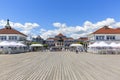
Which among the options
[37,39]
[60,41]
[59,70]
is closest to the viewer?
[59,70]

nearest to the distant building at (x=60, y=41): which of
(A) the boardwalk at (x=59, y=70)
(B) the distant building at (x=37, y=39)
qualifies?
(B) the distant building at (x=37, y=39)

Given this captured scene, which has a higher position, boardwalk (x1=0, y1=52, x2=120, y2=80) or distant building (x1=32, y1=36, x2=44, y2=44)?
distant building (x1=32, y1=36, x2=44, y2=44)

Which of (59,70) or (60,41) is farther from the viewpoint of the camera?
(60,41)

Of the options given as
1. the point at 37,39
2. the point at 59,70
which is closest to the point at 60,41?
the point at 37,39

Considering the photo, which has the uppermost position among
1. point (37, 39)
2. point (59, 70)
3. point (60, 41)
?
point (37, 39)

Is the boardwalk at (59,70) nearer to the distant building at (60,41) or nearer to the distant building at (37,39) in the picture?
the distant building at (60,41)

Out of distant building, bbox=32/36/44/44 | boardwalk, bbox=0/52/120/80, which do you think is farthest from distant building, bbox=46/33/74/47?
boardwalk, bbox=0/52/120/80

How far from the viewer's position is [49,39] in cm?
16400

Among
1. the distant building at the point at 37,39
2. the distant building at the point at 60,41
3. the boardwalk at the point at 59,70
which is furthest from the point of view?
the distant building at the point at 37,39

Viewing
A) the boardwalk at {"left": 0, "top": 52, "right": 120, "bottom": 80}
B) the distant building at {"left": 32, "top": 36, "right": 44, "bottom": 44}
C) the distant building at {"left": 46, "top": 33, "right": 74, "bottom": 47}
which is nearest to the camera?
the boardwalk at {"left": 0, "top": 52, "right": 120, "bottom": 80}

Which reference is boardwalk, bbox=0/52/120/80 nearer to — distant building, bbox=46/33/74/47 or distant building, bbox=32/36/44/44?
distant building, bbox=46/33/74/47

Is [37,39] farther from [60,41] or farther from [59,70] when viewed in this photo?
[59,70]

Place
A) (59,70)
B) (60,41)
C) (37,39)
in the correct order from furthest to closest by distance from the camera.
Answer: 1. (37,39)
2. (60,41)
3. (59,70)

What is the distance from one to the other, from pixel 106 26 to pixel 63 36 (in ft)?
332
